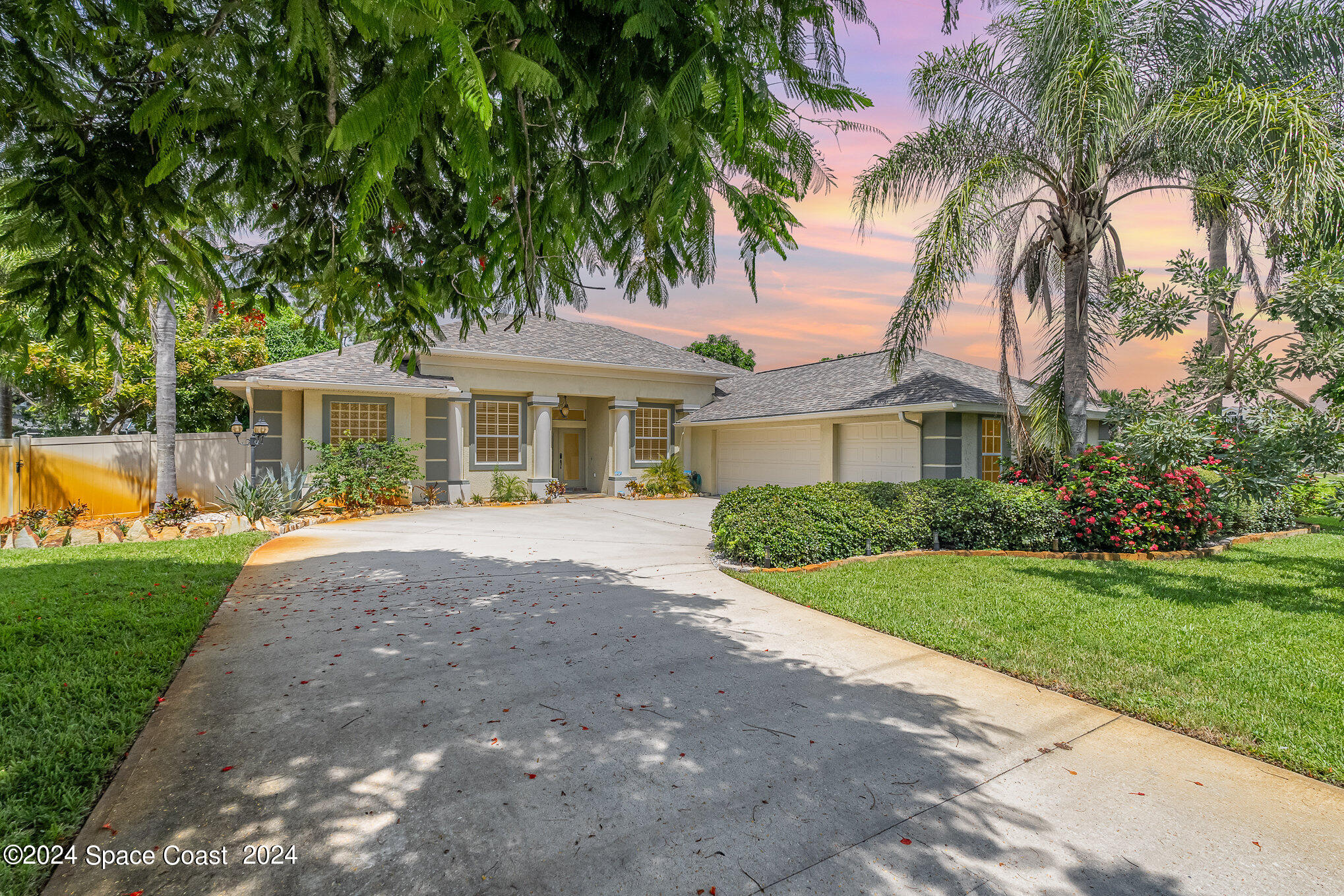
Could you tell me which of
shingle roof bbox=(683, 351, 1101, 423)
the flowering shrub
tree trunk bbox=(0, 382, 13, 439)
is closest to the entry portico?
shingle roof bbox=(683, 351, 1101, 423)

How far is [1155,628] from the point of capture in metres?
5.73

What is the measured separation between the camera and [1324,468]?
25.1 ft

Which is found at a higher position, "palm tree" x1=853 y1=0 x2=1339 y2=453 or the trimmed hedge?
"palm tree" x1=853 y1=0 x2=1339 y2=453

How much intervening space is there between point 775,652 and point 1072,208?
378 inches

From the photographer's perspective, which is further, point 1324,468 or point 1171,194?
point 1171,194

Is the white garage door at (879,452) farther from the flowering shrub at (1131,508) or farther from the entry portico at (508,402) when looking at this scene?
the entry portico at (508,402)

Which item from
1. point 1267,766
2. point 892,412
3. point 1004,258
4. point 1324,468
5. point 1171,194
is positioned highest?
point 1171,194

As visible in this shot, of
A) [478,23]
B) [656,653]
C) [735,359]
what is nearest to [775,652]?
[656,653]

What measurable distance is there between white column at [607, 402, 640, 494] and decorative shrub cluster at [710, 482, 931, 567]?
977cm

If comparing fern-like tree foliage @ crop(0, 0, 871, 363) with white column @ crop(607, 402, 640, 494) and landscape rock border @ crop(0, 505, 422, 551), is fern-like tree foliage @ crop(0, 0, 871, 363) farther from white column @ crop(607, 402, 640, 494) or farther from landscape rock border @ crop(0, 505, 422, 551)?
white column @ crop(607, 402, 640, 494)

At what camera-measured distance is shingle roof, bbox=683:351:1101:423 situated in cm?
1388

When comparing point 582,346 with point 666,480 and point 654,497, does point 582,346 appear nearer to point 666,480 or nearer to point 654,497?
point 666,480

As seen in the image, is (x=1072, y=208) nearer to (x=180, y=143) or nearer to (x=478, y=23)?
(x=478, y=23)

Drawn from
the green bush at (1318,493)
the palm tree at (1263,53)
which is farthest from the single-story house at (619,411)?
the palm tree at (1263,53)
